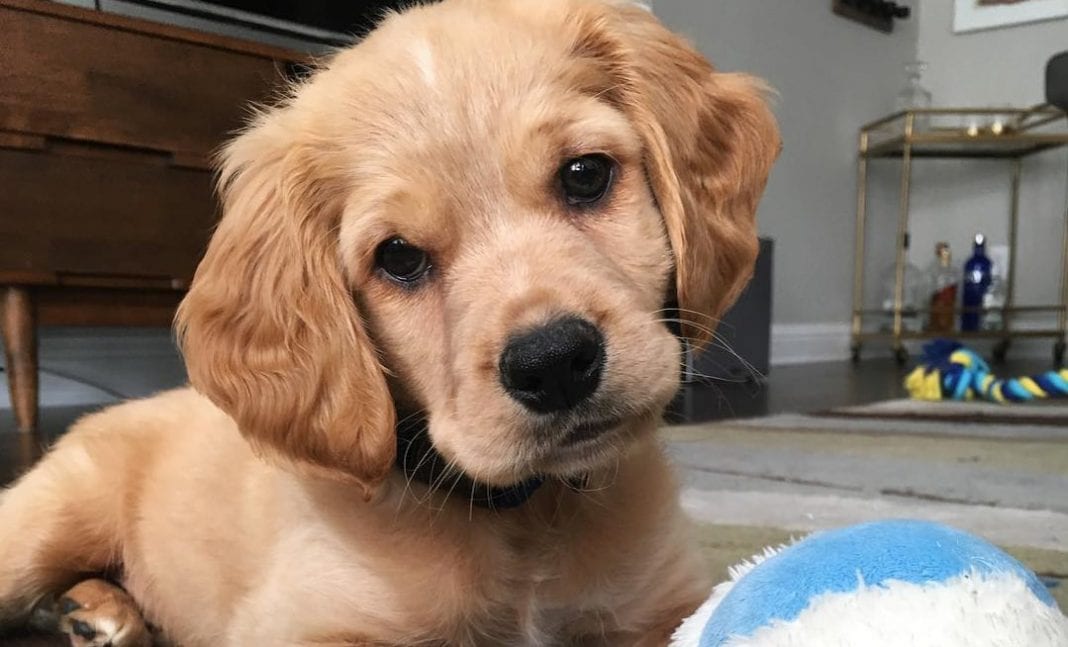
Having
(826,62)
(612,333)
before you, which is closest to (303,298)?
(612,333)

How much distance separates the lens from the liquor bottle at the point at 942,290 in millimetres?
5355

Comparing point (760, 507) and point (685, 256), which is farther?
point (760, 507)

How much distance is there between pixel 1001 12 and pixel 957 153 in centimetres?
91

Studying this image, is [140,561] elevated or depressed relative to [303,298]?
depressed

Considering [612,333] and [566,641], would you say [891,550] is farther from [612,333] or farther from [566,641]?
[566,641]

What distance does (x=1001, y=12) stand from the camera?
18.4ft

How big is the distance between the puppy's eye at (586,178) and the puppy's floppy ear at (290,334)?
0.80 ft

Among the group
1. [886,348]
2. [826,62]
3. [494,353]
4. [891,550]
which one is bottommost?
[886,348]

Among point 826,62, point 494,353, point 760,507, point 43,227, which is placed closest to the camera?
point 494,353

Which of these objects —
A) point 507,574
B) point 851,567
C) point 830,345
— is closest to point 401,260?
point 507,574

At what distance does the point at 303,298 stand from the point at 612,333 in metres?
0.32

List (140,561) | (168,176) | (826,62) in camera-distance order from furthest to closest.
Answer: (826,62)
(168,176)
(140,561)

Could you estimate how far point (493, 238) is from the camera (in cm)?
92

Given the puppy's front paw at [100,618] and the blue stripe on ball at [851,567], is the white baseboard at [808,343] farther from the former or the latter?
the blue stripe on ball at [851,567]
